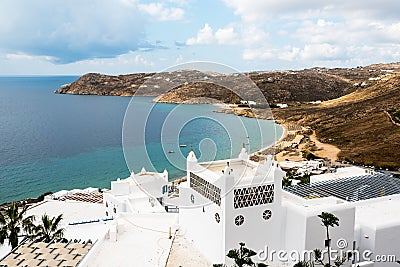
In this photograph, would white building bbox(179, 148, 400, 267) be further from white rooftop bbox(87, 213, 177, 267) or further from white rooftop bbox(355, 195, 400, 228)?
white rooftop bbox(87, 213, 177, 267)

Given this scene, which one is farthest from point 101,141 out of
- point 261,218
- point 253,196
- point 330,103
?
point 253,196

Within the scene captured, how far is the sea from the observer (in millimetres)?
14883

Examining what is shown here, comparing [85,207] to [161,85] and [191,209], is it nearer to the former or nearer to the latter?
[191,209]

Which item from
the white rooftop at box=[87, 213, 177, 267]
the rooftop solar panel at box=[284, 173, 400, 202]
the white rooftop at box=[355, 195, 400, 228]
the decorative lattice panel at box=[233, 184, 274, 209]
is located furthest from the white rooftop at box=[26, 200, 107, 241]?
the white rooftop at box=[355, 195, 400, 228]

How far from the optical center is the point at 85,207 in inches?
1150

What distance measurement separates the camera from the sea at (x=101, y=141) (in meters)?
14.9

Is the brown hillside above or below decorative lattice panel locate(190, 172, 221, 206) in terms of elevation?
below

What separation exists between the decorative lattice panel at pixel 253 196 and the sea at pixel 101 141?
2154 millimetres

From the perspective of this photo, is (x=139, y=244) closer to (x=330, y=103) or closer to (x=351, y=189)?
(x=351, y=189)

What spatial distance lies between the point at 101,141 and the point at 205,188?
217ft

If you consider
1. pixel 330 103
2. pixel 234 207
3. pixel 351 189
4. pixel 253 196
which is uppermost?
pixel 253 196

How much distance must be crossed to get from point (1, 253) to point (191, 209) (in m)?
10.8

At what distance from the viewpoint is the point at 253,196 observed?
45.4 feet

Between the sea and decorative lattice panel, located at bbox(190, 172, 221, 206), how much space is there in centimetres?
80
